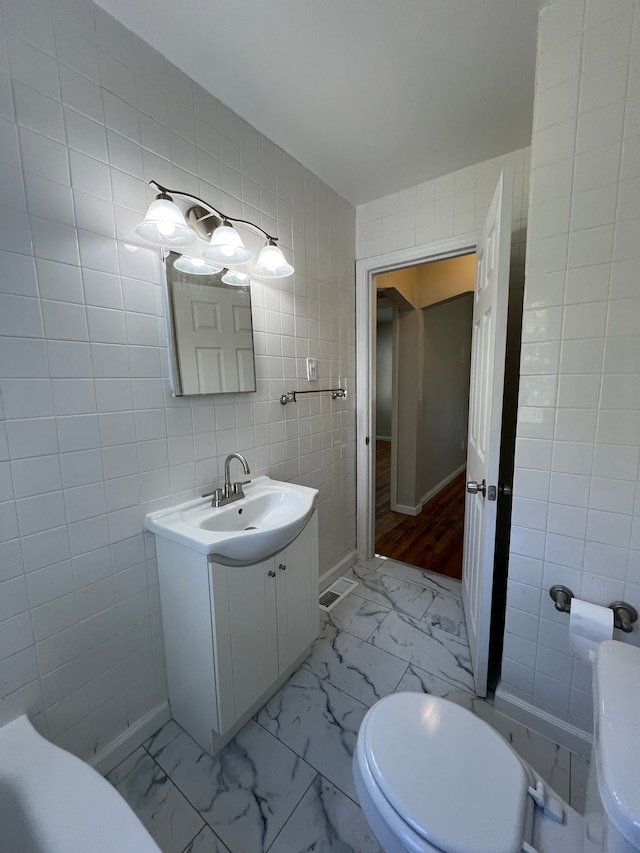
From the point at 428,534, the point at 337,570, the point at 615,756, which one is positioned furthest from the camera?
the point at 428,534

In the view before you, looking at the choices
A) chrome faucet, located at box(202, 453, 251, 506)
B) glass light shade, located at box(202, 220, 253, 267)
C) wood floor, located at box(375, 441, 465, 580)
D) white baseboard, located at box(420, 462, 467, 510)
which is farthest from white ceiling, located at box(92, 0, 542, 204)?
white baseboard, located at box(420, 462, 467, 510)

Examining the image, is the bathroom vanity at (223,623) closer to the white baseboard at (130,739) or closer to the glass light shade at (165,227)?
the white baseboard at (130,739)

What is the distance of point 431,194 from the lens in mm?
1859

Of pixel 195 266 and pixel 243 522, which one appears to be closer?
pixel 195 266

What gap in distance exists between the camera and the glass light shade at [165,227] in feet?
3.31

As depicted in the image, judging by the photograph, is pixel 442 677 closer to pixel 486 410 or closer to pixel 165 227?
pixel 486 410

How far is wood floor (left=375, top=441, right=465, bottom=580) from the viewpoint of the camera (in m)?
2.43

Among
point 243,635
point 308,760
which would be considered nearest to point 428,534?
point 308,760

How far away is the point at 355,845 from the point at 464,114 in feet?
8.45

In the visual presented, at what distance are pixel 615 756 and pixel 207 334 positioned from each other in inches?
58.2

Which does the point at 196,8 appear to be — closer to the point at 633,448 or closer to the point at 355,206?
the point at 355,206

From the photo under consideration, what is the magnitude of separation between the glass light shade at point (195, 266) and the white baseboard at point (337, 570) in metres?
1.76

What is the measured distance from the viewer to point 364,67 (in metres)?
1.21

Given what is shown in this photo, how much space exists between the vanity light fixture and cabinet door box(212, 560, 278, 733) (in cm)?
104
